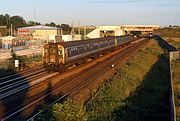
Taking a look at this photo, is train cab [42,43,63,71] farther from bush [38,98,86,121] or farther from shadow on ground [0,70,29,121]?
bush [38,98,86,121]

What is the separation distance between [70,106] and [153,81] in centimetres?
1906

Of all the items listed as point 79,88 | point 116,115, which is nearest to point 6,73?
point 79,88

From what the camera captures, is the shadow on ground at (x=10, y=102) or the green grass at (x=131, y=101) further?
the shadow on ground at (x=10, y=102)

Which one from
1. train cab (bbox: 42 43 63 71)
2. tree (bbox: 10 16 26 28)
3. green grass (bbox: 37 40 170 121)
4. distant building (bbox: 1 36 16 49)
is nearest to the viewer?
green grass (bbox: 37 40 170 121)

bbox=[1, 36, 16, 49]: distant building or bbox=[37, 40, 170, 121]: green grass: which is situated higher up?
bbox=[1, 36, 16, 49]: distant building

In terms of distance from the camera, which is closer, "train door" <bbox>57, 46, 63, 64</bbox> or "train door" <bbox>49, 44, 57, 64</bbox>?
"train door" <bbox>57, 46, 63, 64</bbox>

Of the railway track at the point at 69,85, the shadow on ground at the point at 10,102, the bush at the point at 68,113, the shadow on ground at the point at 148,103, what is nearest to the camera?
the bush at the point at 68,113

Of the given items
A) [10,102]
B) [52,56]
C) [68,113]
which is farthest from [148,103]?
[52,56]

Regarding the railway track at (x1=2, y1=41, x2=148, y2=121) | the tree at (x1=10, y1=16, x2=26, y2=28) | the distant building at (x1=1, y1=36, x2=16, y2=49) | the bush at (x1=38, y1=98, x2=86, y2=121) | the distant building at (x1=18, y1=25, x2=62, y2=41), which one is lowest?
the railway track at (x1=2, y1=41, x2=148, y2=121)

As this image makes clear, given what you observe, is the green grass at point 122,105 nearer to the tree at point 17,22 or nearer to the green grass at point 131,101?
the green grass at point 131,101

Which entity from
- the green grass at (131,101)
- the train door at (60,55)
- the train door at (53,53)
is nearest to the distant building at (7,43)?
the train door at (53,53)

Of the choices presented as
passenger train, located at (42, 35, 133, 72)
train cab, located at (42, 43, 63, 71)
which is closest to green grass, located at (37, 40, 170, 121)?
passenger train, located at (42, 35, 133, 72)

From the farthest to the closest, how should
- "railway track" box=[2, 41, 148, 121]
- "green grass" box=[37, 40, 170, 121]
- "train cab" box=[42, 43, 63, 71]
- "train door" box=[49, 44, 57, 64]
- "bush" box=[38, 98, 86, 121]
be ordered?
1. "train door" box=[49, 44, 57, 64]
2. "train cab" box=[42, 43, 63, 71]
3. "railway track" box=[2, 41, 148, 121]
4. "green grass" box=[37, 40, 170, 121]
5. "bush" box=[38, 98, 86, 121]

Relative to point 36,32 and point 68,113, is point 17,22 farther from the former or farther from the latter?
point 68,113
